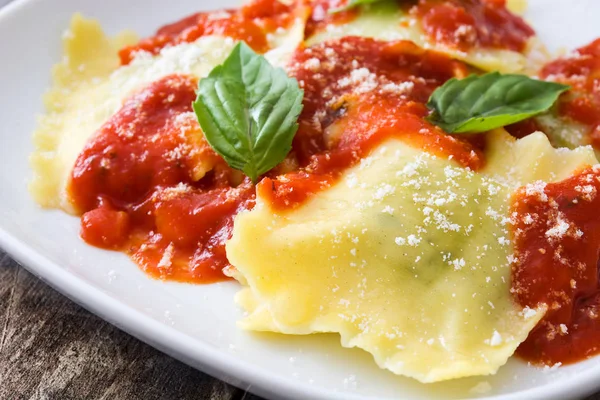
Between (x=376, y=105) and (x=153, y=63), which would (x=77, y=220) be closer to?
(x=153, y=63)

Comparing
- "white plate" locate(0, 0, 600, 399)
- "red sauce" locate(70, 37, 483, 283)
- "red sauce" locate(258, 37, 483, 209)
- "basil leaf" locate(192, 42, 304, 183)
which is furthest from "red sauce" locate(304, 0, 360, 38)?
"white plate" locate(0, 0, 600, 399)

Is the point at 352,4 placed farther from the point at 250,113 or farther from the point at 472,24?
the point at 250,113

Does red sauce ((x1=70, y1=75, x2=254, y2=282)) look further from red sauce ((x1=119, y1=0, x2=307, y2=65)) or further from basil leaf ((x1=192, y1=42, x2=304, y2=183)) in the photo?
red sauce ((x1=119, y1=0, x2=307, y2=65))

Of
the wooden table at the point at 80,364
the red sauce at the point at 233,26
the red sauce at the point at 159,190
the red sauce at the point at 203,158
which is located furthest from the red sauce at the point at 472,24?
the wooden table at the point at 80,364

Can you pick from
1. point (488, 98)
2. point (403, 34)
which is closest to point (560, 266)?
point (488, 98)

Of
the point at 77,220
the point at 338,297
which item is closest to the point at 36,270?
the point at 77,220

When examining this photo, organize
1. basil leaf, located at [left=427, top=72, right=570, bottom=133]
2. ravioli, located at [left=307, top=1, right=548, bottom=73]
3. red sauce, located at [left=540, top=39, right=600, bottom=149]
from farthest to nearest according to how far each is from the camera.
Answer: ravioli, located at [left=307, top=1, right=548, bottom=73] → red sauce, located at [left=540, top=39, right=600, bottom=149] → basil leaf, located at [left=427, top=72, right=570, bottom=133]
